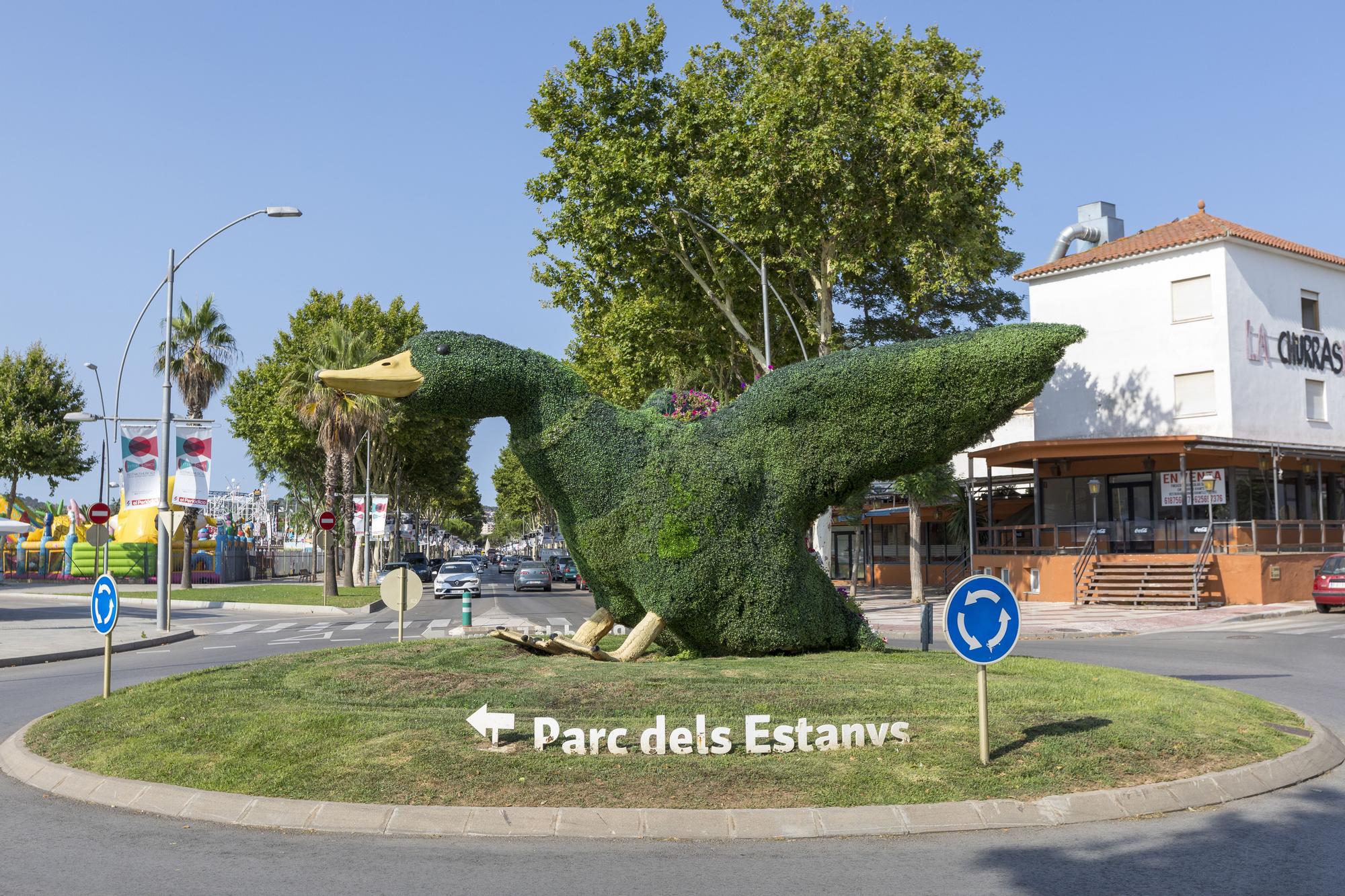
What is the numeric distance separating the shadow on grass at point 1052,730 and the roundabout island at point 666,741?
24 mm

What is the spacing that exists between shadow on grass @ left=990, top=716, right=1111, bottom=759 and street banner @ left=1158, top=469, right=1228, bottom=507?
82.8 feet

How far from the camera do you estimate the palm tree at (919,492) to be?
29.0 m

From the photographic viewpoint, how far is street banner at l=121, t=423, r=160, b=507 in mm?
21875

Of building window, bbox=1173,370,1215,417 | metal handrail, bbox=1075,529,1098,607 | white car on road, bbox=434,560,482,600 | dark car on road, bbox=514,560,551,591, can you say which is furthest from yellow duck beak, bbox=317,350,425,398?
dark car on road, bbox=514,560,551,591

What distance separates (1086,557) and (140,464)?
24.8 metres

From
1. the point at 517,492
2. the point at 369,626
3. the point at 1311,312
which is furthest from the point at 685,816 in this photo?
the point at 517,492

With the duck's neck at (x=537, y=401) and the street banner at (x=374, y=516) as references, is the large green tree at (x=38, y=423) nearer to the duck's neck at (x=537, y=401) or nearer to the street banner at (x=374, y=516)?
the street banner at (x=374, y=516)

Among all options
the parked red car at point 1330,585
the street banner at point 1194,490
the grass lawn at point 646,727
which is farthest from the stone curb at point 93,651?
the street banner at point 1194,490

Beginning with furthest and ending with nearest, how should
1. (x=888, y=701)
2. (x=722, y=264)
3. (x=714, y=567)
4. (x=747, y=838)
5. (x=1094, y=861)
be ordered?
(x=722, y=264)
(x=714, y=567)
(x=888, y=701)
(x=747, y=838)
(x=1094, y=861)

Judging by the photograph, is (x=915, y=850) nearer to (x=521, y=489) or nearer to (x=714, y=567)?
(x=714, y=567)

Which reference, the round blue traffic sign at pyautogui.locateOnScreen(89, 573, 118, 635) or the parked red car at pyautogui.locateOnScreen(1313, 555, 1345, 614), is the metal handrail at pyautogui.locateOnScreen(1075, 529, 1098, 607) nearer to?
the parked red car at pyautogui.locateOnScreen(1313, 555, 1345, 614)

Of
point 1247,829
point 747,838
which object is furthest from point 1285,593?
point 747,838

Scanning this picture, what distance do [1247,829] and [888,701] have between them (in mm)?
2892

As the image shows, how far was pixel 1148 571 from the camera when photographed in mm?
29625
